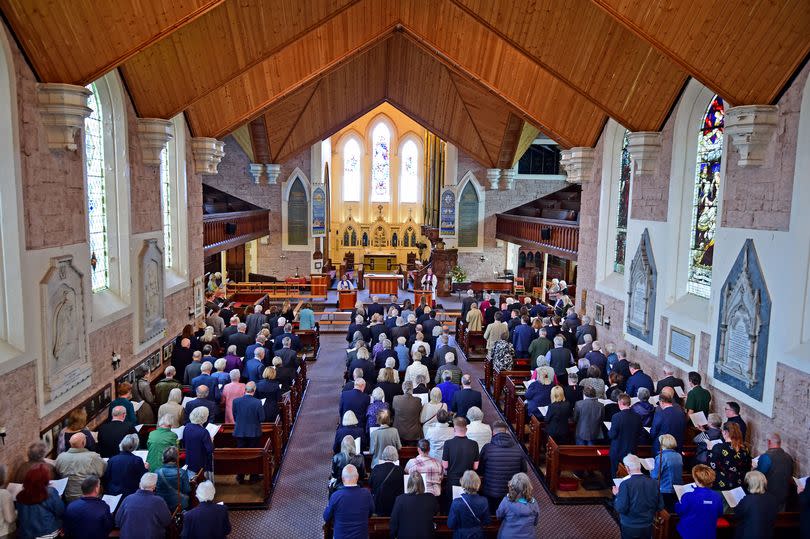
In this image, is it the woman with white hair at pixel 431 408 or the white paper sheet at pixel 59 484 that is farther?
the woman with white hair at pixel 431 408

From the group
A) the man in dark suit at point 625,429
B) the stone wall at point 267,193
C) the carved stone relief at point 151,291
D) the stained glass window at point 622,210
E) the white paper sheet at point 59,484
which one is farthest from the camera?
the stone wall at point 267,193

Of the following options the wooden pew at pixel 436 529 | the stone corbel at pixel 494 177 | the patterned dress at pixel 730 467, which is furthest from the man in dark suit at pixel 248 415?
the stone corbel at pixel 494 177

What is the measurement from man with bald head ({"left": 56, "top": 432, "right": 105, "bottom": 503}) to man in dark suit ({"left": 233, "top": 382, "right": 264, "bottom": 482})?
6.39ft

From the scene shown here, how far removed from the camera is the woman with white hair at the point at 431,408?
7.33 meters

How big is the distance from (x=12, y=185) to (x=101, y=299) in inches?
116

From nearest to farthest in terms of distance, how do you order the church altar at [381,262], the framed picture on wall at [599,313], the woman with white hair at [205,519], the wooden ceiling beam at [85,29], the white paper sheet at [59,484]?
1. the woman with white hair at [205,519]
2. the white paper sheet at [59,484]
3. the wooden ceiling beam at [85,29]
4. the framed picture on wall at [599,313]
5. the church altar at [381,262]

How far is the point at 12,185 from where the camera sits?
6.30 meters

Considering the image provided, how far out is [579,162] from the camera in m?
13.4

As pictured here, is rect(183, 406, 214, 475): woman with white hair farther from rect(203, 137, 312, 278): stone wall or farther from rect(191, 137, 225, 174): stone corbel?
rect(203, 137, 312, 278): stone wall

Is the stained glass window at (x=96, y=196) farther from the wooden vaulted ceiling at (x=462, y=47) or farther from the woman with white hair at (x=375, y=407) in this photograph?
the woman with white hair at (x=375, y=407)

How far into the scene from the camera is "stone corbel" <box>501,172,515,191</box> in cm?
2297

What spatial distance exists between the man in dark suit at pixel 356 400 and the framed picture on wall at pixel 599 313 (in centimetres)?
661

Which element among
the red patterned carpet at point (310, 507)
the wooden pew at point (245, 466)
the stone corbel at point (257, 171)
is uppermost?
the stone corbel at point (257, 171)

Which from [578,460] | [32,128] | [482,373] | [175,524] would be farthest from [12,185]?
[482,373]
